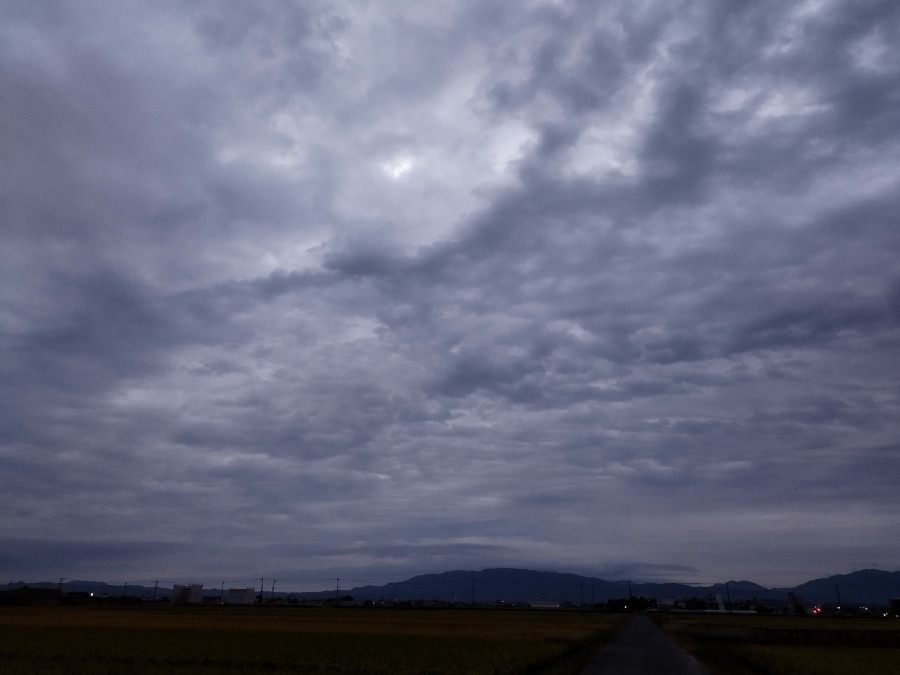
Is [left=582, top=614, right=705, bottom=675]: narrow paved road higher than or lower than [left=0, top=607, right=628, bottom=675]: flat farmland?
lower

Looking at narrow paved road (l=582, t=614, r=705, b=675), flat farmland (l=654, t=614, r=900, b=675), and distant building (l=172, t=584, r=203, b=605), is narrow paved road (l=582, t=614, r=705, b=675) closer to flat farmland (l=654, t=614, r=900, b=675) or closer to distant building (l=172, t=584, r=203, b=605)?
flat farmland (l=654, t=614, r=900, b=675)

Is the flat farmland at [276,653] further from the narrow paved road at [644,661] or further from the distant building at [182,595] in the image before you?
the distant building at [182,595]

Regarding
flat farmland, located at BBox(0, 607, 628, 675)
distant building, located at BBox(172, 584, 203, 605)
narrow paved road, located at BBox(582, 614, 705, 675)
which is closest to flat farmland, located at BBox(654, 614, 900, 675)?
narrow paved road, located at BBox(582, 614, 705, 675)

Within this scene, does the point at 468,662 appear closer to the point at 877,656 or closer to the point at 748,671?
the point at 748,671

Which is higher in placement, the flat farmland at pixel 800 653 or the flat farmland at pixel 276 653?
the flat farmland at pixel 276 653

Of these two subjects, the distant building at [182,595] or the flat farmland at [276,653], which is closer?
the flat farmland at [276,653]

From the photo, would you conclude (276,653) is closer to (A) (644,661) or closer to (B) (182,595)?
(A) (644,661)

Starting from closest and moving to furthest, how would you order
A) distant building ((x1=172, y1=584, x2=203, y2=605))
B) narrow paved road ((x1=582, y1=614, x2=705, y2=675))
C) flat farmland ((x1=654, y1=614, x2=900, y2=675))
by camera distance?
narrow paved road ((x1=582, y1=614, x2=705, y2=675))
flat farmland ((x1=654, y1=614, x2=900, y2=675))
distant building ((x1=172, y1=584, x2=203, y2=605))

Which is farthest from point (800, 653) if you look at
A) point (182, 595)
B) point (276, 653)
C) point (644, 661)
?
point (182, 595)

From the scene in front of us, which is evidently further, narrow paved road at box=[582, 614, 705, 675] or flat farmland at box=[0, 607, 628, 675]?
flat farmland at box=[0, 607, 628, 675]

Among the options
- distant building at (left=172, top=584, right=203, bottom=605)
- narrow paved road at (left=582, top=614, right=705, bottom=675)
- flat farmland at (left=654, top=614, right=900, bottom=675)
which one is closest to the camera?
narrow paved road at (left=582, top=614, right=705, bottom=675)

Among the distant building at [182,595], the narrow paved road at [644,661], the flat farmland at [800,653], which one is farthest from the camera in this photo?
the distant building at [182,595]

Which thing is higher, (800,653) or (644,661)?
(644,661)

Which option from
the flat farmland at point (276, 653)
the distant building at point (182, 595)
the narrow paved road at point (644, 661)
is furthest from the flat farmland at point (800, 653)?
the distant building at point (182, 595)
